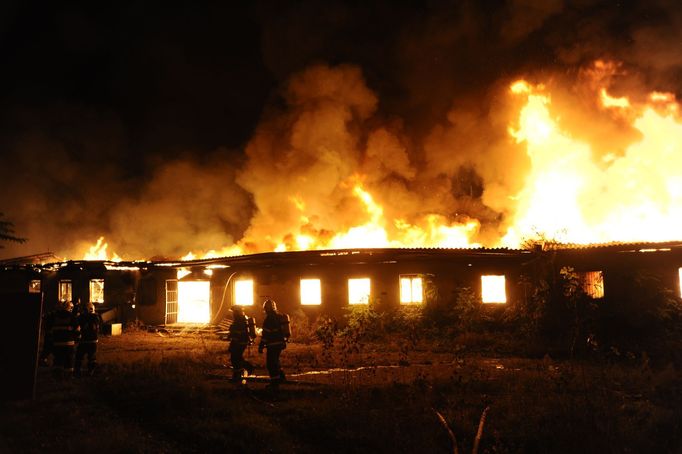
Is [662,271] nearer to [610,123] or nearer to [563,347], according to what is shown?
[563,347]

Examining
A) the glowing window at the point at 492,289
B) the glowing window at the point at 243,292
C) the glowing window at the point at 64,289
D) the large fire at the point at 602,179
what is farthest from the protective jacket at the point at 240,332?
the glowing window at the point at 64,289

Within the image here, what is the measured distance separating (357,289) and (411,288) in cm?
210

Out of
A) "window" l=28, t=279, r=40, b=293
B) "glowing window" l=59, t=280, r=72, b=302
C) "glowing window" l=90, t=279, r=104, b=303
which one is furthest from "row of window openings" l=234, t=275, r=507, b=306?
"window" l=28, t=279, r=40, b=293

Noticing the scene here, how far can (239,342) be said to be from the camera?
10.6 meters

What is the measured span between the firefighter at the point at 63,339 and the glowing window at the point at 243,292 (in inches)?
380

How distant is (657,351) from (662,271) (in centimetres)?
508

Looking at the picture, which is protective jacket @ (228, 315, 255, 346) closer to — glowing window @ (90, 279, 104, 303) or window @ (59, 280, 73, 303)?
glowing window @ (90, 279, 104, 303)

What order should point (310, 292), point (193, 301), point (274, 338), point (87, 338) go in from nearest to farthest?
point (274, 338)
point (87, 338)
point (310, 292)
point (193, 301)

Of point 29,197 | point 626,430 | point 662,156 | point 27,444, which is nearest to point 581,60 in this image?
point 662,156

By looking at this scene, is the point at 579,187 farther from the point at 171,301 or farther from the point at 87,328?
the point at 87,328

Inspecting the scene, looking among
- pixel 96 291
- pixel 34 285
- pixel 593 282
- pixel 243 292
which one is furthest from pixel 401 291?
pixel 34 285

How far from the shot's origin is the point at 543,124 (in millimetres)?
22875

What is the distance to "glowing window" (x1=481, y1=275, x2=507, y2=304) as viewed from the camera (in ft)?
59.7

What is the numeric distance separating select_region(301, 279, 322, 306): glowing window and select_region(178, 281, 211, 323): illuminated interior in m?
4.60
